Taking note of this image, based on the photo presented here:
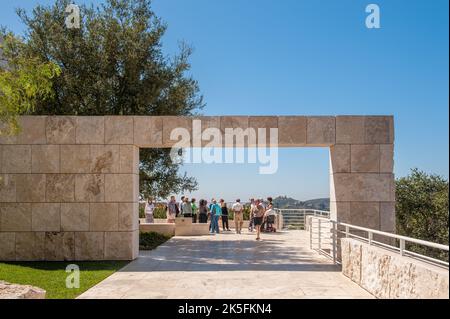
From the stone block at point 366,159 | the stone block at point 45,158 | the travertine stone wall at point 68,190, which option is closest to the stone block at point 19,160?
the travertine stone wall at point 68,190

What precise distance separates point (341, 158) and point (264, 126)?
91.7 inches

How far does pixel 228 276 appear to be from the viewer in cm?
1079

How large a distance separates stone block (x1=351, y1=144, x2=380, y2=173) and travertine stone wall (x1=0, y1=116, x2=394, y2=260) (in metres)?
0.03

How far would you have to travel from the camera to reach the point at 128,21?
18.1m

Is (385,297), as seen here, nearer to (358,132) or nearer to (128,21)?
(358,132)

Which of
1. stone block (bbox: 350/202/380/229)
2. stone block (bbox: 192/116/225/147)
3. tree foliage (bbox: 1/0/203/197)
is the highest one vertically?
tree foliage (bbox: 1/0/203/197)

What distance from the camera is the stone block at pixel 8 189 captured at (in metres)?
13.4

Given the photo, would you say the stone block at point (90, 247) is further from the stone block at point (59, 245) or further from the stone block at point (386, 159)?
the stone block at point (386, 159)

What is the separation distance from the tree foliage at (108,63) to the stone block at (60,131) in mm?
3929

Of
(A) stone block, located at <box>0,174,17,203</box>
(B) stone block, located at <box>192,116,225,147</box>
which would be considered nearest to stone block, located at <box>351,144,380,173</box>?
(B) stone block, located at <box>192,116,225,147</box>

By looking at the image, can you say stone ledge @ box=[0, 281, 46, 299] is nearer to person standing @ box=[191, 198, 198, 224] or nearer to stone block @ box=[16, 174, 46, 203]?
stone block @ box=[16, 174, 46, 203]

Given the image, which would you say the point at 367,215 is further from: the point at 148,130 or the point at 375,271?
the point at 148,130

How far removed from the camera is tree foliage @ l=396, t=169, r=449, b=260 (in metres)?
32.3

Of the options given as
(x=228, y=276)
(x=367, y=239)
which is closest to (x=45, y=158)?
(x=228, y=276)
